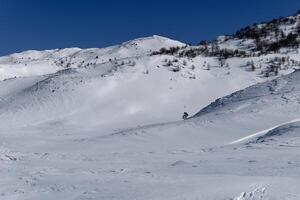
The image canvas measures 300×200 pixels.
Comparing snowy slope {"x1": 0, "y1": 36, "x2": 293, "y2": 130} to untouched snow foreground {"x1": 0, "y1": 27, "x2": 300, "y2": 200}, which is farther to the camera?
snowy slope {"x1": 0, "y1": 36, "x2": 293, "y2": 130}

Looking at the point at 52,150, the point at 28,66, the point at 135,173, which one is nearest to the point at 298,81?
Answer: the point at 52,150

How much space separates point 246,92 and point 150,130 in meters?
5.45

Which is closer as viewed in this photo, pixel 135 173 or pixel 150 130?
pixel 135 173

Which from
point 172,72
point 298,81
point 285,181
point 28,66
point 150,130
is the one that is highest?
point 28,66

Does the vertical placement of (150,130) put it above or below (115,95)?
below

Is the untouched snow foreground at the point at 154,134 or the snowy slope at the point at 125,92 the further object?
the snowy slope at the point at 125,92

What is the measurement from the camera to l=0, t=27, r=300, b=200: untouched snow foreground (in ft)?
20.1

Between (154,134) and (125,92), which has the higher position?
(125,92)

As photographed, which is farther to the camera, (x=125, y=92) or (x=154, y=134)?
(x=125, y=92)

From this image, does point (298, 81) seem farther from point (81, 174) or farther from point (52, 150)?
point (81, 174)

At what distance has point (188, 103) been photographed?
19594 mm

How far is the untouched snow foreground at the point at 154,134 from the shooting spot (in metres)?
6.12

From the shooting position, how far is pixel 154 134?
10.8 metres

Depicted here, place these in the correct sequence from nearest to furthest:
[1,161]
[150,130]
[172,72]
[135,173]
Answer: [135,173] → [1,161] → [150,130] → [172,72]
